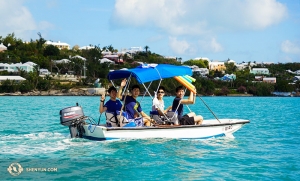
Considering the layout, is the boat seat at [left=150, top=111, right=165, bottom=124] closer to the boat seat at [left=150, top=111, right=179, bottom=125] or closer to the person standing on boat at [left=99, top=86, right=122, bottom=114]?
the boat seat at [left=150, top=111, right=179, bottom=125]

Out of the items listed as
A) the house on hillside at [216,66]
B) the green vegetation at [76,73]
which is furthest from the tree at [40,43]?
the house on hillside at [216,66]

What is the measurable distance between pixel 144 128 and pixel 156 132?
0.48 metres

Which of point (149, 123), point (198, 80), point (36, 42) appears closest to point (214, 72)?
point (198, 80)

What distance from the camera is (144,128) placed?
48.6 ft

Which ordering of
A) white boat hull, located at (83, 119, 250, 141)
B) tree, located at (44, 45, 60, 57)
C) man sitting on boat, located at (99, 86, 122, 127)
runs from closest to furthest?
white boat hull, located at (83, 119, 250, 141), man sitting on boat, located at (99, 86, 122, 127), tree, located at (44, 45, 60, 57)

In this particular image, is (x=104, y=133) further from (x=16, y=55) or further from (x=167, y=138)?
(x=16, y=55)

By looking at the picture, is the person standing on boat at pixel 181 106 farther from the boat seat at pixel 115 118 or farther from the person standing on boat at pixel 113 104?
the person standing on boat at pixel 113 104

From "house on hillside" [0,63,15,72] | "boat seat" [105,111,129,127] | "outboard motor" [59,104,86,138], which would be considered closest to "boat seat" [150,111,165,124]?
"boat seat" [105,111,129,127]

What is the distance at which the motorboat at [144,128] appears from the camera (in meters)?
14.7

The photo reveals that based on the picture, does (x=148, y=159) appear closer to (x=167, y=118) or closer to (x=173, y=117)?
(x=167, y=118)

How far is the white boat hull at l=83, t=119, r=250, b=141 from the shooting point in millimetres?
14625

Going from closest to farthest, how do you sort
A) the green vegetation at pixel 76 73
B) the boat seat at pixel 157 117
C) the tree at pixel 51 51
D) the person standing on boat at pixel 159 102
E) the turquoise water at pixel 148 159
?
the turquoise water at pixel 148 159
the person standing on boat at pixel 159 102
the boat seat at pixel 157 117
the green vegetation at pixel 76 73
the tree at pixel 51 51

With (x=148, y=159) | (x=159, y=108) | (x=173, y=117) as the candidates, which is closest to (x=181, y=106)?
(x=173, y=117)

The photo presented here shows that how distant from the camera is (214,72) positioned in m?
158
